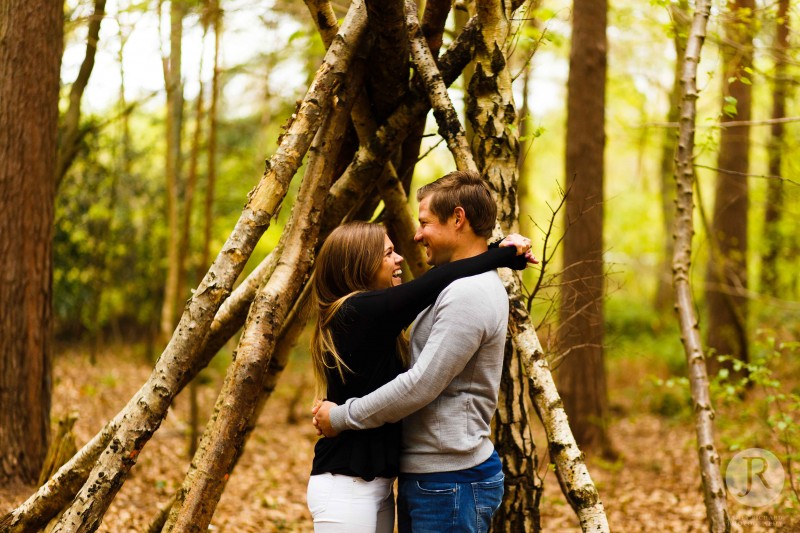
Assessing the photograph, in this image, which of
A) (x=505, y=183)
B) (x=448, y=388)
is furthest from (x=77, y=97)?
(x=448, y=388)

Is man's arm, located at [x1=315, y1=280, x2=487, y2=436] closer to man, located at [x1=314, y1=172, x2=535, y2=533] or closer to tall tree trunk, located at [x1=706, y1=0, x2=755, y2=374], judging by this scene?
man, located at [x1=314, y1=172, x2=535, y2=533]

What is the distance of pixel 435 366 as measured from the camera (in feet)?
8.56

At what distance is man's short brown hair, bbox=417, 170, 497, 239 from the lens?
2953mm

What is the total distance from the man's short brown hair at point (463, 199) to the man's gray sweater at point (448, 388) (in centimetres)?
28

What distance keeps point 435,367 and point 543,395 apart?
1.18 m

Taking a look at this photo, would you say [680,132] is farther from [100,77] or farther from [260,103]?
[260,103]

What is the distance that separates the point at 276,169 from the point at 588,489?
2.34 m

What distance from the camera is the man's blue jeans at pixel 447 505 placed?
271 cm

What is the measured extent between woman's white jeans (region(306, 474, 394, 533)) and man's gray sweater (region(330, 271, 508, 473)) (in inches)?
6.8

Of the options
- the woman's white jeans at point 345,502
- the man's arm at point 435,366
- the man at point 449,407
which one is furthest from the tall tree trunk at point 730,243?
the woman's white jeans at point 345,502

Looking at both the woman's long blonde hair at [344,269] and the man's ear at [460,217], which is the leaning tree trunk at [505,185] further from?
the woman's long blonde hair at [344,269]

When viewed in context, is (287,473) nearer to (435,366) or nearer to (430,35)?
(430,35)

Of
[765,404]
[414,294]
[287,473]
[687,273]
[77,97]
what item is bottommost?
[287,473]

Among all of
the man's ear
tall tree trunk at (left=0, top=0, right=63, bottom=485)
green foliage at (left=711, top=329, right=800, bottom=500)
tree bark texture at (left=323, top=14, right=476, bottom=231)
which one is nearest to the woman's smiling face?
the man's ear
